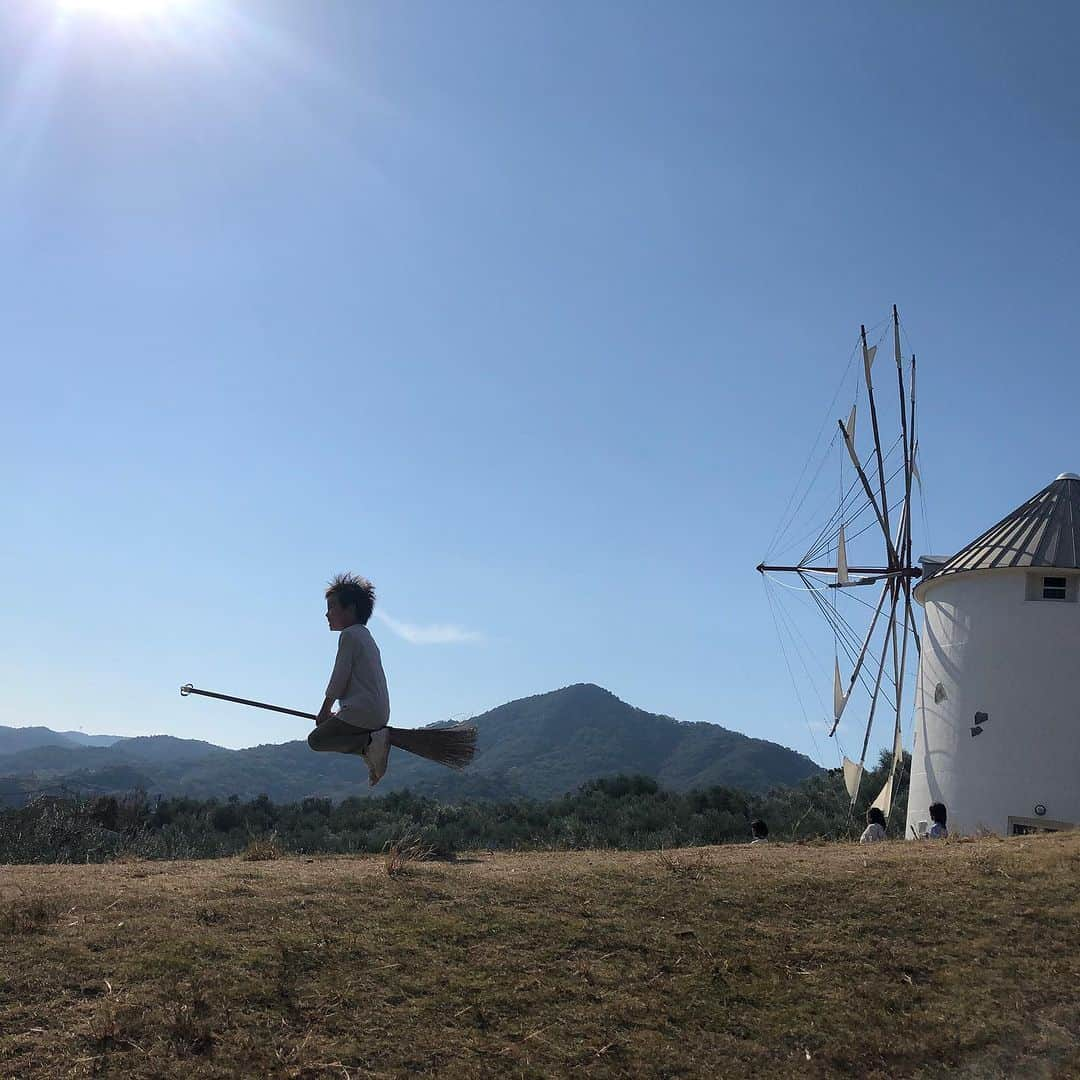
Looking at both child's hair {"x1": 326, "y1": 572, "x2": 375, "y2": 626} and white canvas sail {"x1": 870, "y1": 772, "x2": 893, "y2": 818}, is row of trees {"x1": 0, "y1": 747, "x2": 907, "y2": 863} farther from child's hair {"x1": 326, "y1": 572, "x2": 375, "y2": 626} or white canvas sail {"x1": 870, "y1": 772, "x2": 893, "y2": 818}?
child's hair {"x1": 326, "y1": 572, "x2": 375, "y2": 626}

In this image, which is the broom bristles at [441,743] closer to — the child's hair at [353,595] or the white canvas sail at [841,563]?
the child's hair at [353,595]

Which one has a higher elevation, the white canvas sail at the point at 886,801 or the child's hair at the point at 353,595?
the child's hair at the point at 353,595

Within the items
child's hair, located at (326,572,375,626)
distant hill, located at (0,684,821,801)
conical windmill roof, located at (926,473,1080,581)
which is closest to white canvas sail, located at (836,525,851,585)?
conical windmill roof, located at (926,473,1080,581)

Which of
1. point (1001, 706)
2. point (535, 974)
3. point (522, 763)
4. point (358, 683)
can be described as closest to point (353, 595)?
point (358, 683)

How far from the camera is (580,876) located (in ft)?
30.4

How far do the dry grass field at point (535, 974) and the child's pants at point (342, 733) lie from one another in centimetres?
110

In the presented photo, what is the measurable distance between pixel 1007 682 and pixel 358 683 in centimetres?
1316

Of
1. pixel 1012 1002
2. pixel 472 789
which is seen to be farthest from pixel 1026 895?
pixel 472 789

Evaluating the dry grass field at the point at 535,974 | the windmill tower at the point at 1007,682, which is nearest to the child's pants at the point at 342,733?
the dry grass field at the point at 535,974

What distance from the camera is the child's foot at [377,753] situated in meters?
9.63

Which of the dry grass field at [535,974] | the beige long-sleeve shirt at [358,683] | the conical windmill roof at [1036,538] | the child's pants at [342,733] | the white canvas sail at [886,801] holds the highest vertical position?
the conical windmill roof at [1036,538]

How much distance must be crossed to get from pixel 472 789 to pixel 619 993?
51.6m

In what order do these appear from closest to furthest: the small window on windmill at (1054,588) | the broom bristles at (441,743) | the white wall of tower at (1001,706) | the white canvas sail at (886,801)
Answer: the broom bristles at (441,743) → the white wall of tower at (1001,706) → the small window on windmill at (1054,588) → the white canvas sail at (886,801)

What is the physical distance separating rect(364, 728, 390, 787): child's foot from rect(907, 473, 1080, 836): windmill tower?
1187cm
